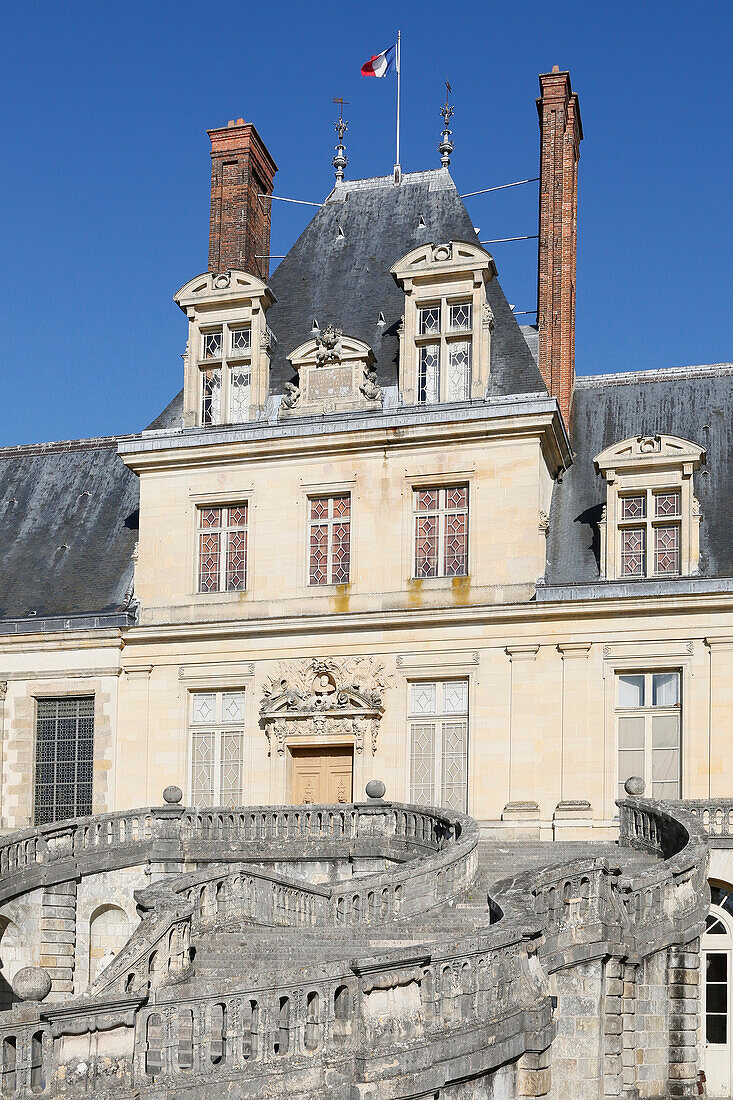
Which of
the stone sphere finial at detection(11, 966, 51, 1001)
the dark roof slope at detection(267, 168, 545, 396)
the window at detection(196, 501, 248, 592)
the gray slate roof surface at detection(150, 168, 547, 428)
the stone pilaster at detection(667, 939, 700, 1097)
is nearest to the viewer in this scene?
the stone sphere finial at detection(11, 966, 51, 1001)

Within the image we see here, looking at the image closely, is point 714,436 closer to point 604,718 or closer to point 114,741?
point 604,718

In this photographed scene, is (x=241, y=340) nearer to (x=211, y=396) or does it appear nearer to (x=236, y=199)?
(x=211, y=396)

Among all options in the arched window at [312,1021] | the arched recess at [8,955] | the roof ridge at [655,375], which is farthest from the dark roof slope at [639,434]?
the arched window at [312,1021]

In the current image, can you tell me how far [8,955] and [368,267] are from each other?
14.1 metres

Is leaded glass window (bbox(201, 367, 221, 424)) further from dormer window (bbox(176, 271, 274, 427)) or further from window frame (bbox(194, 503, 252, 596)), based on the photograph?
window frame (bbox(194, 503, 252, 596))

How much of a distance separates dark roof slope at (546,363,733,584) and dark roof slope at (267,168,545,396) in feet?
7.75

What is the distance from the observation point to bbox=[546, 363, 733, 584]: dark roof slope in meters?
24.8

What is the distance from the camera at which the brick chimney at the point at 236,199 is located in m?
29.4

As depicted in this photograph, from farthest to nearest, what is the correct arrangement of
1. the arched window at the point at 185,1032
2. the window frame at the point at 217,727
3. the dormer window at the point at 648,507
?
the window frame at the point at 217,727 → the dormer window at the point at 648,507 → the arched window at the point at 185,1032

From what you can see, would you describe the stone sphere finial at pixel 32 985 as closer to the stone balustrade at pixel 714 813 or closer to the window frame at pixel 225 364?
the stone balustrade at pixel 714 813

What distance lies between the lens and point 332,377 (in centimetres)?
2652

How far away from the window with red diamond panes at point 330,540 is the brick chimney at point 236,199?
577 centimetres

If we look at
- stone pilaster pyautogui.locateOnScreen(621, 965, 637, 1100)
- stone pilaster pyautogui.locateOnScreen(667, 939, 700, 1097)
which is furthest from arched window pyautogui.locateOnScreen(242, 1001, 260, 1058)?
stone pilaster pyautogui.locateOnScreen(667, 939, 700, 1097)

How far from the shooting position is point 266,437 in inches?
1038
